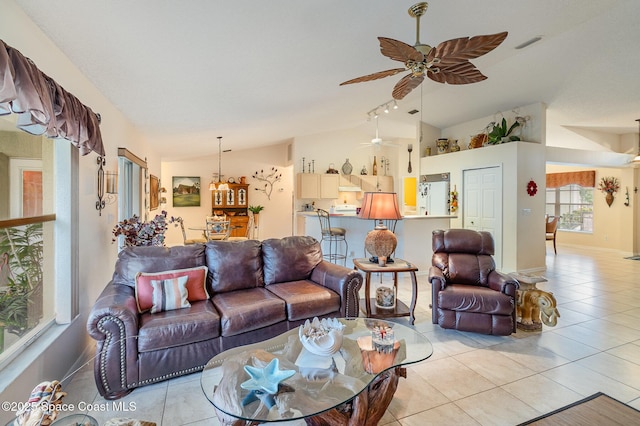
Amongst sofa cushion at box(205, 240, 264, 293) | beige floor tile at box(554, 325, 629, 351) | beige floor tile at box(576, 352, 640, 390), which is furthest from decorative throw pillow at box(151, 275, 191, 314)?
beige floor tile at box(554, 325, 629, 351)

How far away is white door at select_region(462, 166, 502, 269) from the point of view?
19.6 ft

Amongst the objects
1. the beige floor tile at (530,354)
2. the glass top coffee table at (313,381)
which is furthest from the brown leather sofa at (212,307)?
the beige floor tile at (530,354)

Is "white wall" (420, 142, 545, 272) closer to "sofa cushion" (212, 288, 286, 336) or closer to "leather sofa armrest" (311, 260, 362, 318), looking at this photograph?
"leather sofa armrest" (311, 260, 362, 318)

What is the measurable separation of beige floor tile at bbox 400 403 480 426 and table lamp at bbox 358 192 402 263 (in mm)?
1703

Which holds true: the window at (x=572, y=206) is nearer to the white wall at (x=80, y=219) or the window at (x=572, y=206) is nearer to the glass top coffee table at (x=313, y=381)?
the glass top coffee table at (x=313, y=381)

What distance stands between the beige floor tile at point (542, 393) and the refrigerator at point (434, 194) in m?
5.07

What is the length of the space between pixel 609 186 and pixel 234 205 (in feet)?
31.3

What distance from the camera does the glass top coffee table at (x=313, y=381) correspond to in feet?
4.72

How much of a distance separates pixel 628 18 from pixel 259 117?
15.2 ft

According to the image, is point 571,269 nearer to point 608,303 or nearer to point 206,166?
point 608,303

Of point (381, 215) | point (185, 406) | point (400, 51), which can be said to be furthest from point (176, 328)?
point (400, 51)

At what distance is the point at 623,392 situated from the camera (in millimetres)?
2217

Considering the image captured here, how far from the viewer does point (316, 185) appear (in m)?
8.01

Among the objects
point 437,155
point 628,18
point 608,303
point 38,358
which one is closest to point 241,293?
point 38,358
